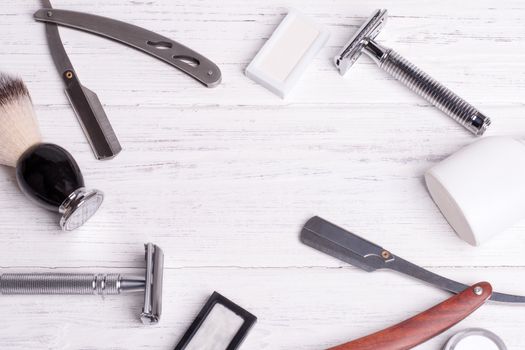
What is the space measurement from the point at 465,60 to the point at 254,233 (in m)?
0.37

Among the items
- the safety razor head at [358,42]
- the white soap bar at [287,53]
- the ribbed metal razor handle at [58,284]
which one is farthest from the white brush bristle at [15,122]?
the safety razor head at [358,42]

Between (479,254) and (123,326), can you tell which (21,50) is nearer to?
(123,326)

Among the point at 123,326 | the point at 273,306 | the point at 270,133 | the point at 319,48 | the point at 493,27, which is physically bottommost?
the point at 123,326

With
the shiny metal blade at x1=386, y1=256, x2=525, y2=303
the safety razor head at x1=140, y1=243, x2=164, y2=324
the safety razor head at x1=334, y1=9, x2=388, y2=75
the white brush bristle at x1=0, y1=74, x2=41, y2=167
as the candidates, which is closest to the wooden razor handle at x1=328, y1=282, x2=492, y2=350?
the shiny metal blade at x1=386, y1=256, x2=525, y2=303

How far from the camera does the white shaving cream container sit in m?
0.71

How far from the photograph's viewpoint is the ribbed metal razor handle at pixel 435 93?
78cm

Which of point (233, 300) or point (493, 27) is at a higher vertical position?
point (493, 27)

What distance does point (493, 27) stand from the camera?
860 mm

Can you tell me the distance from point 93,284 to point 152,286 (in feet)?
0.21

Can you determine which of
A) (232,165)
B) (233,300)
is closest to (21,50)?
(232,165)

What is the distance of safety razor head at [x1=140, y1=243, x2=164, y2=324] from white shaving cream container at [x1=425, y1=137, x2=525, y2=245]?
33 centimetres

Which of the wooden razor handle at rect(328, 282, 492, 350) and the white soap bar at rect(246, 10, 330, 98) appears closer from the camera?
the wooden razor handle at rect(328, 282, 492, 350)

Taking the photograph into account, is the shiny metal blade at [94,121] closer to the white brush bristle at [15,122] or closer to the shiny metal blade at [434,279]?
the white brush bristle at [15,122]

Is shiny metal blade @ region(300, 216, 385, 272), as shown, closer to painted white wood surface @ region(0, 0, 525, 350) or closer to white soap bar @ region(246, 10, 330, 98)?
painted white wood surface @ region(0, 0, 525, 350)
